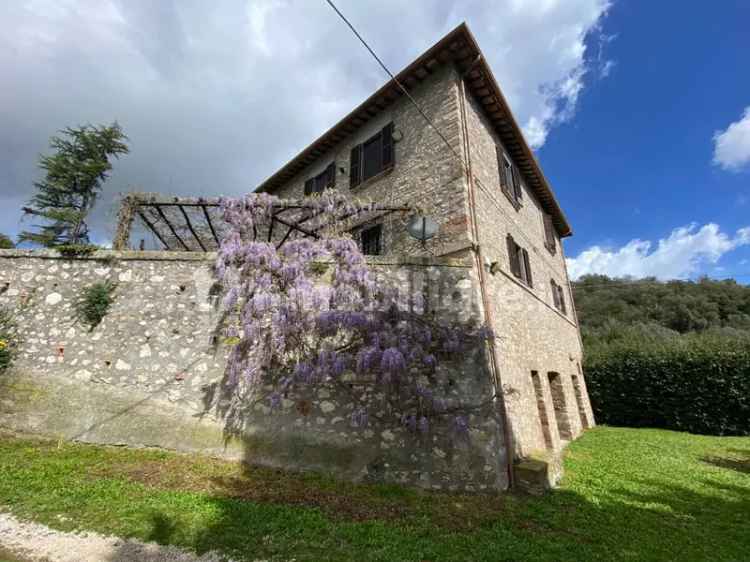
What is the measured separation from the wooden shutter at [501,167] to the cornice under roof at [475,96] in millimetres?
565

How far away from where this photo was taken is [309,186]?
950cm

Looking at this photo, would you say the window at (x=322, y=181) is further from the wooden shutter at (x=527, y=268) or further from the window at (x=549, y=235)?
the window at (x=549, y=235)

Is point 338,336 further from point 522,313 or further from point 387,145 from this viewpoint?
point 387,145

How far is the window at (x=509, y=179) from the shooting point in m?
7.89

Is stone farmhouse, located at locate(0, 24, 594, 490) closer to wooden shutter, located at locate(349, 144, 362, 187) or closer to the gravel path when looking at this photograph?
wooden shutter, located at locate(349, 144, 362, 187)

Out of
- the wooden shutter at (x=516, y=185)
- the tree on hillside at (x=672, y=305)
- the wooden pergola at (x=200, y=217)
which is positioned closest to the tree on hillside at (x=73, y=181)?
the wooden pergola at (x=200, y=217)

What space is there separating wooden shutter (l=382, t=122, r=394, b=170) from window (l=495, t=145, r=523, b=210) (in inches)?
102

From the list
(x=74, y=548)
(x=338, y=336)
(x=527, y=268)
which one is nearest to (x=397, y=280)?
(x=338, y=336)

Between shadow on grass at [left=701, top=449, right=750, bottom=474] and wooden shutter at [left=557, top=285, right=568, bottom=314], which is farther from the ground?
wooden shutter at [left=557, top=285, right=568, bottom=314]

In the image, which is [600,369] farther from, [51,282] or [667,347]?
[51,282]

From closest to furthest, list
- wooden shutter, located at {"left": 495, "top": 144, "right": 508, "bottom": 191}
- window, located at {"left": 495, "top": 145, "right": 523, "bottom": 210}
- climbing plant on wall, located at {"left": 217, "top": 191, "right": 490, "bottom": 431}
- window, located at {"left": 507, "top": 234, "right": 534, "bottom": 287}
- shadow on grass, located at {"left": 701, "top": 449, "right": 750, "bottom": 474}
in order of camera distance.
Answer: climbing plant on wall, located at {"left": 217, "top": 191, "right": 490, "bottom": 431} → shadow on grass, located at {"left": 701, "top": 449, "right": 750, "bottom": 474} → window, located at {"left": 507, "top": 234, "right": 534, "bottom": 287} → wooden shutter, located at {"left": 495, "top": 144, "right": 508, "bottom": 191} → window, located at {"left": 495, "top": 145, "right": 523, "bottom": 210}

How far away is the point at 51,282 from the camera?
4.73 metres

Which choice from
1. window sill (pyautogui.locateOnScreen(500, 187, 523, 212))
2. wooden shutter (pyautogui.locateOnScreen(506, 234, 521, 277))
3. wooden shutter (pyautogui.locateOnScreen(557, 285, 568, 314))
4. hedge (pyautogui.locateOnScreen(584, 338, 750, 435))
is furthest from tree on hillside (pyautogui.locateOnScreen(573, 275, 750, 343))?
wooden shutter (pyautogui.locateOnScreen(506, 234, 521, 277))

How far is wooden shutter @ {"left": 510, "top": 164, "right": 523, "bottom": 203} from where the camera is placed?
342 inches
